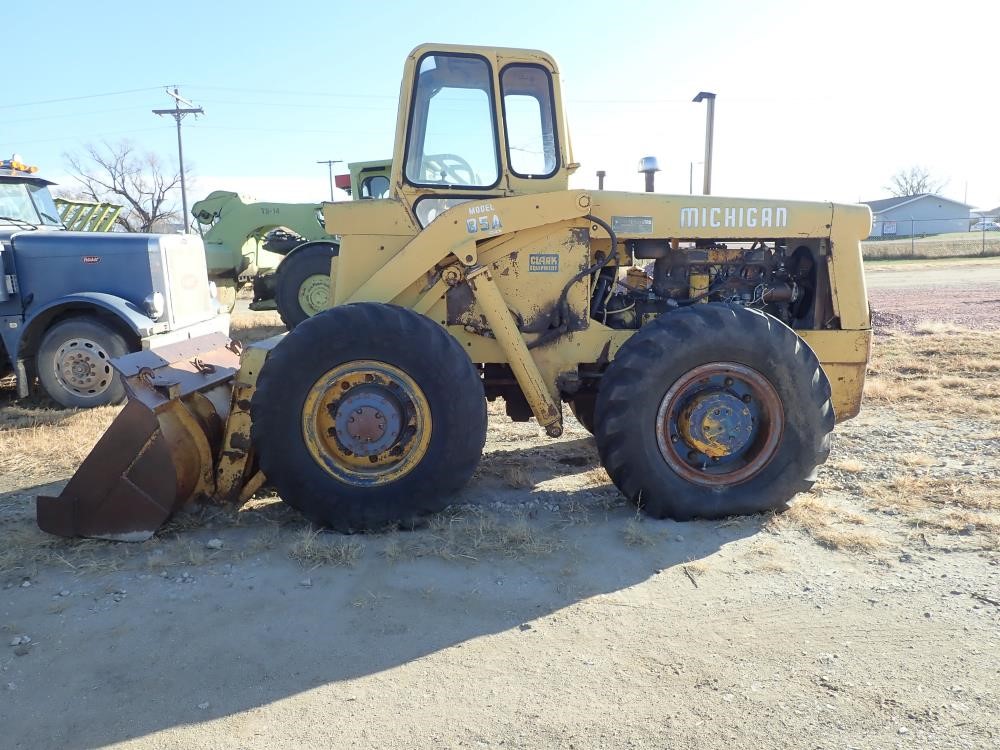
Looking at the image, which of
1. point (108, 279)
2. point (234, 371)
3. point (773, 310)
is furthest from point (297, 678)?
point (108, 279)

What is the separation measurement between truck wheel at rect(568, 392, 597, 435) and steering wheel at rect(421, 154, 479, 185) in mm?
1574

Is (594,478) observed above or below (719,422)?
below

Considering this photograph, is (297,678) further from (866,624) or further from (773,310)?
(773,310)

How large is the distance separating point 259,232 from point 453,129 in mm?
10587

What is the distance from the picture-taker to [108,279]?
7.55m

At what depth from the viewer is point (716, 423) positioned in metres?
4.20

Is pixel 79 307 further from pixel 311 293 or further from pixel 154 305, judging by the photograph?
pixel 311 293

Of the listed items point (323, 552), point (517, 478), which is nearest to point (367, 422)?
point (323, 552)

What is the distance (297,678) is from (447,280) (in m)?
2.40

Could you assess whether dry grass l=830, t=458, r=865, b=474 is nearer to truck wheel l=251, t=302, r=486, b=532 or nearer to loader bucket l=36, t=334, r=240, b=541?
truck wheel l=251, t=302, r=486, b=532

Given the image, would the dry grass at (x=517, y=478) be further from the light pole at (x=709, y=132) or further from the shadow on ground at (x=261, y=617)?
the light pole at (x=709, y=132)

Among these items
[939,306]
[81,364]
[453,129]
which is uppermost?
[453,129]

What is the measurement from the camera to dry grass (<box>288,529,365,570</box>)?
3709 mm

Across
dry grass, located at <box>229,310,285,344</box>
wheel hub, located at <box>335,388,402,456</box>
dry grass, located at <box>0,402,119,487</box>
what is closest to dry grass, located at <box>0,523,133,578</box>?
wheel hub, located at <box>335,388,402,456</box>
